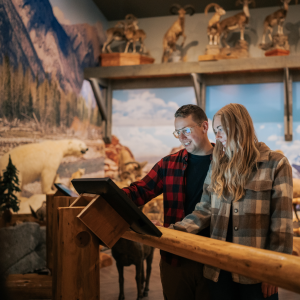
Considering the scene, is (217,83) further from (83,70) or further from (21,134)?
(21,134)

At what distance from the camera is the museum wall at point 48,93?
460cm

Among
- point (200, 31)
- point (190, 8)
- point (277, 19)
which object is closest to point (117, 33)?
point (190, 8)

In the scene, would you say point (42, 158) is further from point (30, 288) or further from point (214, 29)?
point (214, 29)

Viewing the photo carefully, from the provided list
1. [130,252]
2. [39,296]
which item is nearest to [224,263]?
[130,252]

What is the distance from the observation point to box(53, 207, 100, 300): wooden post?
1277mm

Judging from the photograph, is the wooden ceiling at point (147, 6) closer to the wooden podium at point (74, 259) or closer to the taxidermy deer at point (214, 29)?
the taxidermy deer at point (214, 29)

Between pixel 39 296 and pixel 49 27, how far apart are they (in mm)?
4089

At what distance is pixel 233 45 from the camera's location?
6.84 m

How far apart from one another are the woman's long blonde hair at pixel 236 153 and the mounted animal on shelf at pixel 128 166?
17.2 feet

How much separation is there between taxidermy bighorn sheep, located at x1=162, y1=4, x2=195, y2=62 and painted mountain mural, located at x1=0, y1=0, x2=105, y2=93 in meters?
1.47

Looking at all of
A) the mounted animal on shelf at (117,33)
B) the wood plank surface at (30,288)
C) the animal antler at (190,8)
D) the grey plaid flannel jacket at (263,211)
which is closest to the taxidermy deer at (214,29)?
the animal antler at (190,8)

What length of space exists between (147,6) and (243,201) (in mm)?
6337

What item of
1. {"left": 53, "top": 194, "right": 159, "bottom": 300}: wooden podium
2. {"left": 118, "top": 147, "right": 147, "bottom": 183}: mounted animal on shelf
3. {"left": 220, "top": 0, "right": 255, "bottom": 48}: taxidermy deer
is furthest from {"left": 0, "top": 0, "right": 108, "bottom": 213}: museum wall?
{"left": 53, "top": 194, "right": 159, "bottom": 300}: wooden podium

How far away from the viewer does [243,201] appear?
1.52 metres
